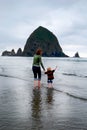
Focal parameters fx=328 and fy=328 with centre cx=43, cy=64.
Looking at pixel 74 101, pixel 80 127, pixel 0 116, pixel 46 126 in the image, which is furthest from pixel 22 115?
pixel 74 101

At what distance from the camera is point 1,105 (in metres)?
10.7

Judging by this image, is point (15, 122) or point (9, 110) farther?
point (9, 110)

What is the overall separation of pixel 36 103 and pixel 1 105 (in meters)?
1.27

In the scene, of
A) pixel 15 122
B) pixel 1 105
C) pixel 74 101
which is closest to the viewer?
pixel 15 122

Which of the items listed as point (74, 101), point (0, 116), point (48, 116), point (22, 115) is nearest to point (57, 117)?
point (48, 116)

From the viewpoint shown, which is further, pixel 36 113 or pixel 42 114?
pixel 36 113

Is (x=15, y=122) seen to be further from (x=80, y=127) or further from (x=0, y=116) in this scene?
(x=80, y=127)

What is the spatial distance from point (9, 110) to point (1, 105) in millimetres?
1004

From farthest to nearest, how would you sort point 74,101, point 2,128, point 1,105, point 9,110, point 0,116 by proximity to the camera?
point 74,101 < point 1,105 < point 9,110 < point 0,116 < point 2,128

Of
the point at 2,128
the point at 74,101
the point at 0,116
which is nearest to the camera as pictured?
the point at 2,128

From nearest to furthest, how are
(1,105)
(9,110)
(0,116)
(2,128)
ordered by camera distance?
1. (2,128)
2. (0,116)
3. (9,110)
4. (1,105)

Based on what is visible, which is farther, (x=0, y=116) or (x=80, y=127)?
(x=0, y=116)

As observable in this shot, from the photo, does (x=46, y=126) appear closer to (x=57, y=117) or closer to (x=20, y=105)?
(x=57, y=117)

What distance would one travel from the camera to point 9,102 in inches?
448
